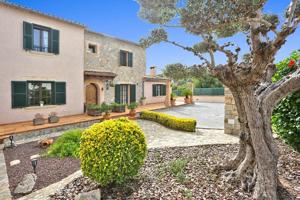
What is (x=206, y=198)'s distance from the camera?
12.1 feet

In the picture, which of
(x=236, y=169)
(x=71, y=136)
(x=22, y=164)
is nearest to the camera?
(x=236, y=169)

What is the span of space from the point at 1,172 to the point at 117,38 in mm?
14152

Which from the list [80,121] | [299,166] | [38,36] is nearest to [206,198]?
[299,166]

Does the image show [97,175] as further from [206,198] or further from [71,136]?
[71,136]

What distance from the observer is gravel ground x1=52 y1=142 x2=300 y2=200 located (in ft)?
12.5

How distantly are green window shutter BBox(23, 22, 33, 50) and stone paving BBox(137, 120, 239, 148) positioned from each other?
783cm

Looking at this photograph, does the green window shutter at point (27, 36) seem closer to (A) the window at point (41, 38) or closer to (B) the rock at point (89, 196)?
(A) the window at point (41, 38)

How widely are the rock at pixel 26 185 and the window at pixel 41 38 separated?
358 inches

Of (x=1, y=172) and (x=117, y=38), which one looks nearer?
(x=1, y=172)

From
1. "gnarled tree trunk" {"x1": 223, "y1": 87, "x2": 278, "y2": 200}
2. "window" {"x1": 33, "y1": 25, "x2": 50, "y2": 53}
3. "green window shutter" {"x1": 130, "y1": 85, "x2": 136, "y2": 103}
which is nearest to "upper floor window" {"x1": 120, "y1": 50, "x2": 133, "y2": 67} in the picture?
"green window shutter" {"x1": 130, "y1": 85, "x2": 136, "y2": 103}

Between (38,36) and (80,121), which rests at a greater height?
(38,36)

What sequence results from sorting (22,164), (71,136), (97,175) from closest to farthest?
(97,175), (22,164), (71,136)

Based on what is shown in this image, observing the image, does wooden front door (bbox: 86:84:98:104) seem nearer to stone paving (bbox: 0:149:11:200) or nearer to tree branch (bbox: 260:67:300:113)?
stone paving (bbox: 0:149:11:200)

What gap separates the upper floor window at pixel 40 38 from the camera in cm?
1138
